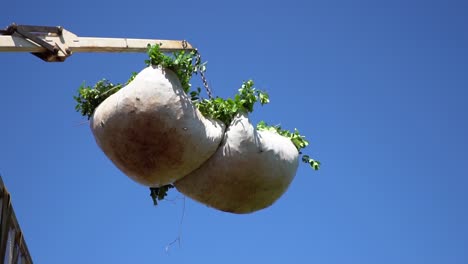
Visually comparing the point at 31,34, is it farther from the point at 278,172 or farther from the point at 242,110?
the point at 278,172

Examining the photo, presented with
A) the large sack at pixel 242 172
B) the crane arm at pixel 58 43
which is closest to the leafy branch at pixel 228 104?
the large sack at pixel 242 172

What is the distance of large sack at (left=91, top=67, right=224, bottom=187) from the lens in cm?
507

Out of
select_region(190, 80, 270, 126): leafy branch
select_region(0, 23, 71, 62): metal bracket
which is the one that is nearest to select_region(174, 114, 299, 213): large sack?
select_region(190, 80, 270, 126): leafy branch

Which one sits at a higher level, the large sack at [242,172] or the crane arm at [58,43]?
the crane arm at [58,43]

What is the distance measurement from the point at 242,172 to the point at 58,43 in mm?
2872

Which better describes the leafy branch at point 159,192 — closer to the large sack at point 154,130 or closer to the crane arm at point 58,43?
the large sack at point 154,130

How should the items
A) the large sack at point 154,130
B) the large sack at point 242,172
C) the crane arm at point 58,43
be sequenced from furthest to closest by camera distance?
the crane arm at point 58,43 → the large sack at point 242,172 → the large sack at point 154,130

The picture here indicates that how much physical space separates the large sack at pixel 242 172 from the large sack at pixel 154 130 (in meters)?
0.12

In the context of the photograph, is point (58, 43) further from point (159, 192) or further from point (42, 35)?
point (159, 192)

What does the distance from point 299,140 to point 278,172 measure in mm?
585

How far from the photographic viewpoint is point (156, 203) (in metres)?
5.96

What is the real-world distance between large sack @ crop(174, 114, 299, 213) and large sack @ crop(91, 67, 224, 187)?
0.12 m

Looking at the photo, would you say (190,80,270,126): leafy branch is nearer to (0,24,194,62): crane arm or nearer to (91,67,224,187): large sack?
(91,67,224,187): large sack

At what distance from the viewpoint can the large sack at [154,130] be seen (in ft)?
16.6
